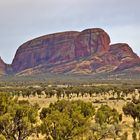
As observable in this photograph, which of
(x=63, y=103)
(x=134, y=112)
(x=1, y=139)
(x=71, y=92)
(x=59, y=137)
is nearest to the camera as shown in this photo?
(x=1, y=139)

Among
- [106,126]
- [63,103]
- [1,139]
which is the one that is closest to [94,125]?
[106,126]

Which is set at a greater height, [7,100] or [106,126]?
[7,100]

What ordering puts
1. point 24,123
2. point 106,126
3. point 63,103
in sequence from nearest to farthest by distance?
point 24,123 → point 106,126 → point 63,103

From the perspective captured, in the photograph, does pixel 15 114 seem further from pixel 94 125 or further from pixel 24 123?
pixel 94 125

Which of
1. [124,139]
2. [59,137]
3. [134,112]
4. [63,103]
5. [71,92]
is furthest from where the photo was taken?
[71,92]

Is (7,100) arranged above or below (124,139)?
above

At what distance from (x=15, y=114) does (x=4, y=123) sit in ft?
6.79

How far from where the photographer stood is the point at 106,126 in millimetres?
50562

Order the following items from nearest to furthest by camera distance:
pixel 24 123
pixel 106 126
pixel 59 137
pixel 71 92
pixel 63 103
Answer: pixel 59 137
pixel 24 123
pixel 106 126
pixel 63 103
pixel 71 92

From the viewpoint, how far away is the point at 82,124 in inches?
1647

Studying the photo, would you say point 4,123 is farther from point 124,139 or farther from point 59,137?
point 124,139

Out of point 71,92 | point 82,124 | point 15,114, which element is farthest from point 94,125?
point 71,92

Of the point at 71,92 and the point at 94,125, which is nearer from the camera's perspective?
the point at 94,125

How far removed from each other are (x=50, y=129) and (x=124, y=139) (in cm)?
996
